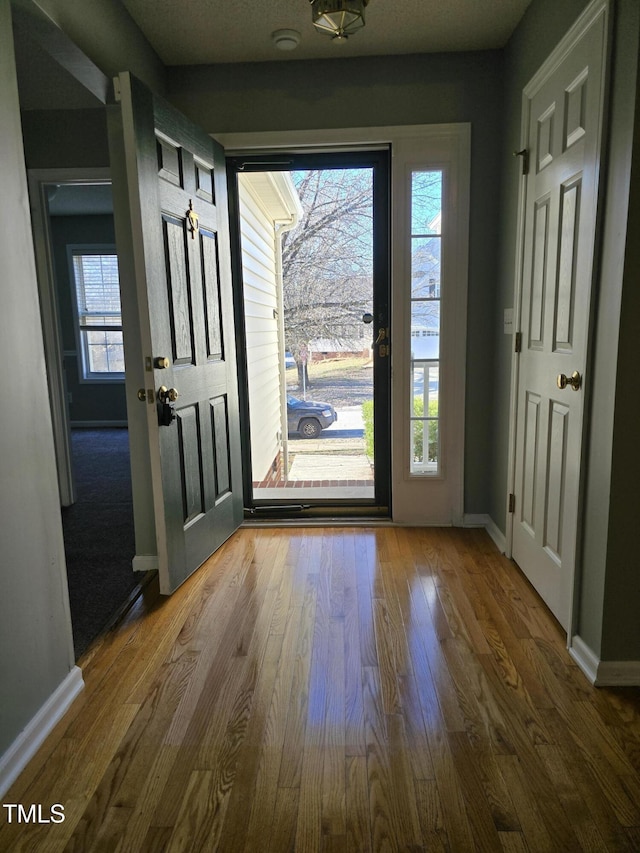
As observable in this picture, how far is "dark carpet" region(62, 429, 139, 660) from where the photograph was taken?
8.09 feet

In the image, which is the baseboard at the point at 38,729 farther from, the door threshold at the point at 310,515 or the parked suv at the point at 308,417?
the parked suv at the point at 308,417

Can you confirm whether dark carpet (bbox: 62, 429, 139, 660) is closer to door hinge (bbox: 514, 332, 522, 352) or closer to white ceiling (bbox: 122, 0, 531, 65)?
door hinge (bbox: 514, 332, 522, 352)

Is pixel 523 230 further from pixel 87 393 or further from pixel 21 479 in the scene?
pixel 87 393

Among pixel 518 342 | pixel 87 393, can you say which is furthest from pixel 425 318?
pixel 87 393

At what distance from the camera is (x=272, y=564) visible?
294 cm

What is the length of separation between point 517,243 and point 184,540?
2169 millimetres

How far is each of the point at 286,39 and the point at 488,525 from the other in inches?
110

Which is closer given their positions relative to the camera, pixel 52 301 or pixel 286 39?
pixel 286 39

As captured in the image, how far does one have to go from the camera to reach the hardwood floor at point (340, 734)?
54.3 inches

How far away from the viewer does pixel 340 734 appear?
5.55ft

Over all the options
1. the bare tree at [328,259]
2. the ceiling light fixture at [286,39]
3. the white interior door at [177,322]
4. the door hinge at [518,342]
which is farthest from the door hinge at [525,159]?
the bare tree at [328,259]

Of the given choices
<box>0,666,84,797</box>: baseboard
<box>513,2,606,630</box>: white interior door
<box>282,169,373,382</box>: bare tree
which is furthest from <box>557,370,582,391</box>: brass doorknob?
<box>282,169,373,382</box>: bare tree

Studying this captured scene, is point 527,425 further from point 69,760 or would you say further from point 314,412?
point 314,412

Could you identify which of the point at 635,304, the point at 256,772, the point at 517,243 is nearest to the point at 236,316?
the point at 517,243
